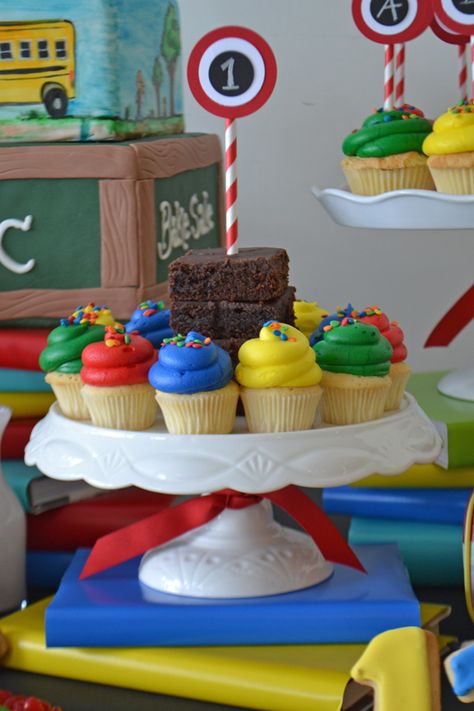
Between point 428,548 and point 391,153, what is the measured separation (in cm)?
47

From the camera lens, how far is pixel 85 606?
119 cm

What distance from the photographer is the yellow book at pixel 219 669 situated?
1076mm

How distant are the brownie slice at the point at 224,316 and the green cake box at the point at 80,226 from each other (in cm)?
24

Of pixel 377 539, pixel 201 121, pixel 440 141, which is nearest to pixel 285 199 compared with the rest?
pixel 201 121

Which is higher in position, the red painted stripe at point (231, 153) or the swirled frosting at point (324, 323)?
the red painted stripe at point (231, 153)

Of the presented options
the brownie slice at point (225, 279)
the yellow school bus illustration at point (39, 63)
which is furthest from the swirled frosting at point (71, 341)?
the yellow school bus illustration at point (39, 63)

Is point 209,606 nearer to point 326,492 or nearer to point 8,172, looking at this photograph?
point 326,492

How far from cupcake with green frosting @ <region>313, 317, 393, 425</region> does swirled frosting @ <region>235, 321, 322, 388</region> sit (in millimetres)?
38

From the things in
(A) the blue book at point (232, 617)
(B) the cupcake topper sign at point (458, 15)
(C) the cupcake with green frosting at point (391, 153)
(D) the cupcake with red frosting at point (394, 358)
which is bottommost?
(A) the blue book at point (232, 617)

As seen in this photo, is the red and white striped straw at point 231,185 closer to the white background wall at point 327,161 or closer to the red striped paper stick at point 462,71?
the red striped paper stick at point 462,71

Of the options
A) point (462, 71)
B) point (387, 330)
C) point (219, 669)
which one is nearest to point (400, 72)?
point (462, 71)

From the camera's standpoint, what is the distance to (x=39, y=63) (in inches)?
57.3

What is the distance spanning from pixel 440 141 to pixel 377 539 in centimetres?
47

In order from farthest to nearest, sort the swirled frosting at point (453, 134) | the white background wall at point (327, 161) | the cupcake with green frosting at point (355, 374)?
the white background wall at point (327, 161) < the swirled frosting at point (453, 134) < the cupcake with green frosting at point (355, 374)
